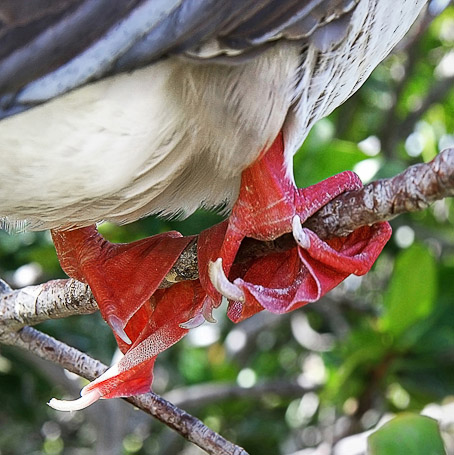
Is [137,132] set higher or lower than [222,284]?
higher

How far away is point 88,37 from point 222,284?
0.46 metres

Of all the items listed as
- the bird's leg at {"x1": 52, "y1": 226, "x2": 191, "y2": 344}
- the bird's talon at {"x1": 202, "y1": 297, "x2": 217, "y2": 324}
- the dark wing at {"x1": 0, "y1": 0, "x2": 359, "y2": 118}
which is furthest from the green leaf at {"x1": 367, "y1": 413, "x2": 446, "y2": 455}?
the dark wing at {"x1": 0, "y1": 0, "x2": 359, "y2": 118}

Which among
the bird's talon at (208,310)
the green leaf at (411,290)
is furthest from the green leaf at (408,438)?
the green leaf at (411,290)

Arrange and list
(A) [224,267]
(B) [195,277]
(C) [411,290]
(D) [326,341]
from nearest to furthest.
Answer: (A) [224,267] < (B) [195,277] < (C) [411,290] < (D) [326,341]

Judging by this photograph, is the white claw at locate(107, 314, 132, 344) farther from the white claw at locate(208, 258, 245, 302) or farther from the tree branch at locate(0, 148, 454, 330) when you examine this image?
the white claw at locate(208, 258, 245, 302)

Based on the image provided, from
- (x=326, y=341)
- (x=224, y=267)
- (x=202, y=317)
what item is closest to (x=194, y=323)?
(x=202, y=317)

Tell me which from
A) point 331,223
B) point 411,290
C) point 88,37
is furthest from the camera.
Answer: point 411,290

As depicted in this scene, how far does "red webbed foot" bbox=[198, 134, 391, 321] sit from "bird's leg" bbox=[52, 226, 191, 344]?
115 mm

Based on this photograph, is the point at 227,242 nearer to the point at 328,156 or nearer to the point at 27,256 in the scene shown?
the point at 328,156

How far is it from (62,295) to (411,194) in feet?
2.40

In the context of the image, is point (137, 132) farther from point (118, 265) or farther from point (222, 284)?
point (118, 265)

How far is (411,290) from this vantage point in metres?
2.48

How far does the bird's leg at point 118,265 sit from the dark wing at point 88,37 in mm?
496

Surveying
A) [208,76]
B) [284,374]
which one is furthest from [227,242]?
[284,374]
